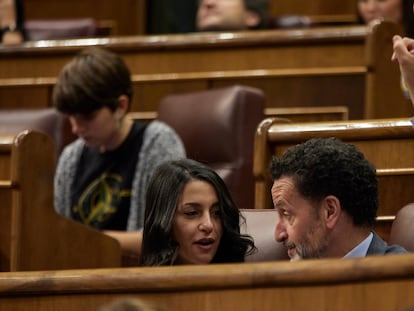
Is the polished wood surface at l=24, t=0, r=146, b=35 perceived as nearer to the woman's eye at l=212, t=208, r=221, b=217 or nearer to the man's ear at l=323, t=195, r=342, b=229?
the woman's eye at l=212, t=208, r=221, b=217

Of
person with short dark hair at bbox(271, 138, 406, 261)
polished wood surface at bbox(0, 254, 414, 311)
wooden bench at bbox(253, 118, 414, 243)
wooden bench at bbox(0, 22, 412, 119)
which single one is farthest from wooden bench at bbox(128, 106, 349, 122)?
polished wood surface at bbox(0, 254, 414, 311)

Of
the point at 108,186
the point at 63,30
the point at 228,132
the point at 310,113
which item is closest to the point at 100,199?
the point at 108,186

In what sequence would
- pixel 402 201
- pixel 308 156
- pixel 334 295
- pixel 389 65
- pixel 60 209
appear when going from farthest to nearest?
pixel 389 65
pixel 60 209
pixel 402 201
pixel 308 156
pixel 334 295

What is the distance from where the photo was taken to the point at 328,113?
1500mm

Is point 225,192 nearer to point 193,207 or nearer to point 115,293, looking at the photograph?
point 193,207

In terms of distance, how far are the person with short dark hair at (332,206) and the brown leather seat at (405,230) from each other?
3 centimetres

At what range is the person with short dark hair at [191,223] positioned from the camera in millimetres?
946

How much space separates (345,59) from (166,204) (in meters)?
0.66

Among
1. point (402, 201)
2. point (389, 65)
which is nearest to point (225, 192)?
point (402, 201)

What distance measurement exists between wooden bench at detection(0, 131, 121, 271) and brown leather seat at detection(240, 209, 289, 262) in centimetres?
23

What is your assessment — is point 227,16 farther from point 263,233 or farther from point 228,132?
point 263,233

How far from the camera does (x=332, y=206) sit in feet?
2.83

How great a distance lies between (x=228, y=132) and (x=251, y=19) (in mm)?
516

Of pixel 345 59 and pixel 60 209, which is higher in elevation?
pixel 345 59
